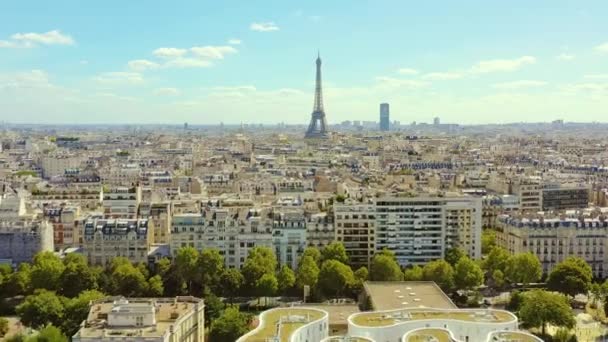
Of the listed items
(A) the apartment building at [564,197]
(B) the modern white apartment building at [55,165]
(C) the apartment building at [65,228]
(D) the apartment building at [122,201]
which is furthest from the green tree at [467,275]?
(B) the modern white apartment building at [55,165]

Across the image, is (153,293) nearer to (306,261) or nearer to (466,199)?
(306,261)

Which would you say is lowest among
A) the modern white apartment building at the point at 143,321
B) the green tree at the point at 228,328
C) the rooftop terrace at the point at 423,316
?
the green tree at the point at 228,328

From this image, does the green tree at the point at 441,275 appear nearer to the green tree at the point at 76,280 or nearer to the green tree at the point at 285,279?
the green tree at the point at 285,279

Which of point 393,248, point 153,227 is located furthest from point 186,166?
point 393,248

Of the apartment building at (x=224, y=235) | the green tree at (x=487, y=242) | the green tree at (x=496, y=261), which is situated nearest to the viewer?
the green tree at (x=496, y=261)

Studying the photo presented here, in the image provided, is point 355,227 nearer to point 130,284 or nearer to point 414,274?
point 414,274

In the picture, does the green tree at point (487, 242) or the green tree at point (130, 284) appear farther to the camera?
the green tree at point (487, 242)

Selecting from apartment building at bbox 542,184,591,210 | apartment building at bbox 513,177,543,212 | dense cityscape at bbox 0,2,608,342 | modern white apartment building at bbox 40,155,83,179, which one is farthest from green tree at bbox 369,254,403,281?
modern white apartment building at bbox 40,155,83,179

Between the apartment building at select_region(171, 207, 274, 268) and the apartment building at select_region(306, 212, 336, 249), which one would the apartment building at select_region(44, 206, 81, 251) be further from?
the apartment building at select_region(306, 212, 336, 249)

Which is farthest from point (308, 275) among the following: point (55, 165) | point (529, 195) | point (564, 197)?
point (55, 165)
